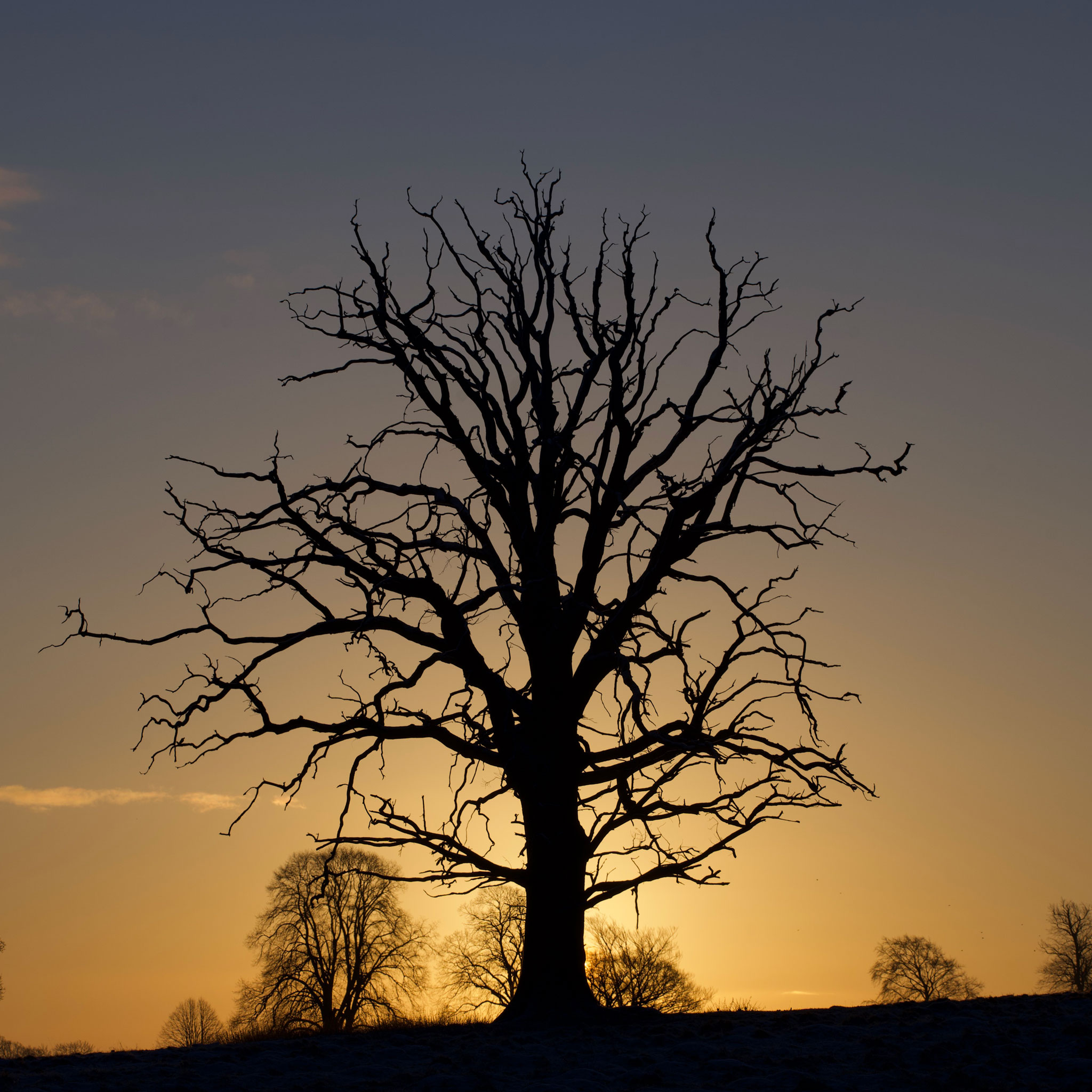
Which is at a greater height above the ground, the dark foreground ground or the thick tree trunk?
the thick tree trunk

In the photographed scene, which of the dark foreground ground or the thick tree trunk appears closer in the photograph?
the dark foreground ground

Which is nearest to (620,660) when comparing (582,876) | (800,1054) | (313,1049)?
(582,876)

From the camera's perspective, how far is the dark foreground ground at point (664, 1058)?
848 centimetres

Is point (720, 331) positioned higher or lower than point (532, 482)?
higher

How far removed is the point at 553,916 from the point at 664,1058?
9.20ft

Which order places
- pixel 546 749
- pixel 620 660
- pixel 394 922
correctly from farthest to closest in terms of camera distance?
pixel 394 922 → pixel 546 749 → pixel 620 660

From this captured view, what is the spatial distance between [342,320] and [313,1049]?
8618mm

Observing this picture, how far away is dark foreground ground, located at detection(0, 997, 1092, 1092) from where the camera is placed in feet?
27.8

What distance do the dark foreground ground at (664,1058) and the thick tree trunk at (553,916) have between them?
0.55 m

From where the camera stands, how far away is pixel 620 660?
11.7 m

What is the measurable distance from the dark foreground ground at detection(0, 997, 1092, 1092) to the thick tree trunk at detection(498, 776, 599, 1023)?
55cm

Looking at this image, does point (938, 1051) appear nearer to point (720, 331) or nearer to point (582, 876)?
point (582, 876)

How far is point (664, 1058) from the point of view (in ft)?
30.6

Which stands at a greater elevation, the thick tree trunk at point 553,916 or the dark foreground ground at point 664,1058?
the thick tree trunk at point 553,916
